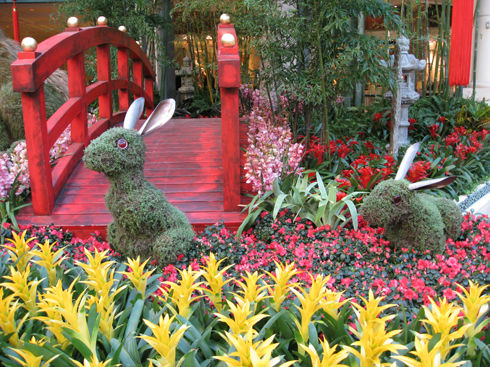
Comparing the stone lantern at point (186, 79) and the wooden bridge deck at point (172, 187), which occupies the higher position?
the stone lantern at point (186, 79)

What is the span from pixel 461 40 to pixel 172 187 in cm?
365

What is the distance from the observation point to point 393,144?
18.0 ft

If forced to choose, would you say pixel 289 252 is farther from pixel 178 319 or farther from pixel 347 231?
pixel 178 319

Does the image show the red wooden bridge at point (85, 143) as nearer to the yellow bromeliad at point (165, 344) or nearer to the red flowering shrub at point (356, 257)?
the red flowering shrub at point (356, 257)

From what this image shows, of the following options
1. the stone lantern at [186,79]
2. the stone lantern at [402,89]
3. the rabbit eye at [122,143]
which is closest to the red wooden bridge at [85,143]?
the rabbit eye at [122,143]

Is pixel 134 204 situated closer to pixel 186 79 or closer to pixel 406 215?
pixel 406 215

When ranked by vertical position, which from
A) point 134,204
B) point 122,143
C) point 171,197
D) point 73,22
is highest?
point 73,22

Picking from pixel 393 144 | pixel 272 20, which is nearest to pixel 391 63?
pixel 393 144

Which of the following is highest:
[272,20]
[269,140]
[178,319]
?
[272,20]

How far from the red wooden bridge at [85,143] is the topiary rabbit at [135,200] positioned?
56cm

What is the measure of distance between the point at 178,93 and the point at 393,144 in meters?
5.10

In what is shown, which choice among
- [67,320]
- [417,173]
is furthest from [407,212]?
[67,320]

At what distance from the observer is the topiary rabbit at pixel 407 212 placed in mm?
3061

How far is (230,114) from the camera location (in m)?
3.70
